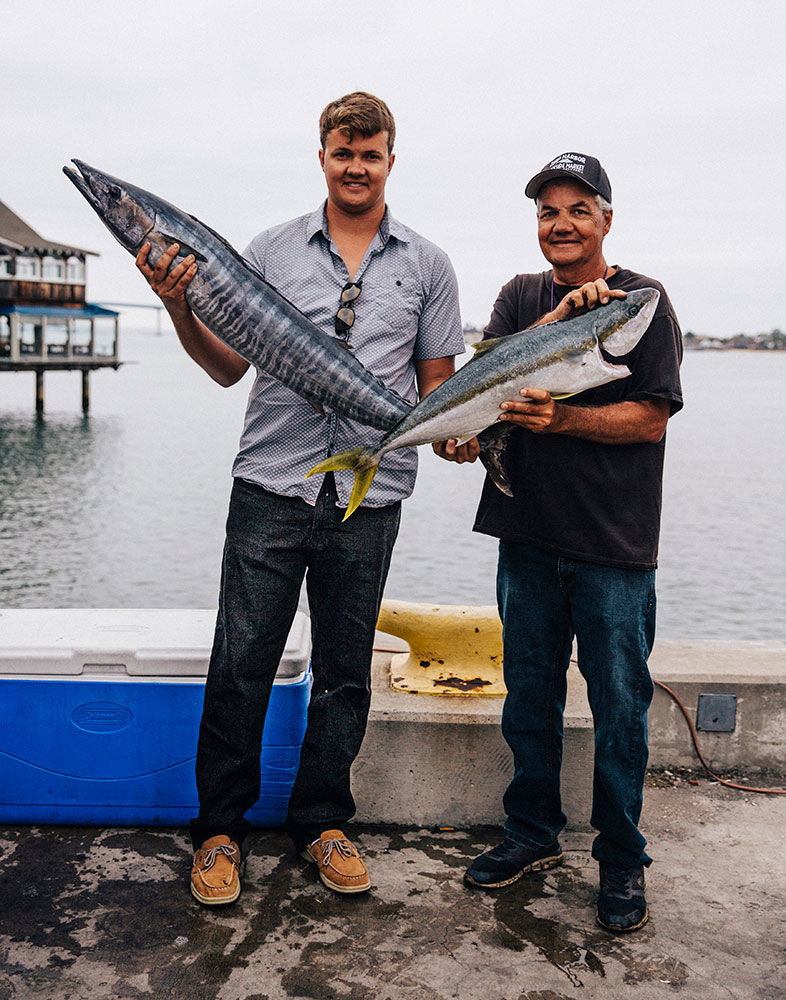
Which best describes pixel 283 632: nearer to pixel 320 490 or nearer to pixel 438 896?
pixel 320 490

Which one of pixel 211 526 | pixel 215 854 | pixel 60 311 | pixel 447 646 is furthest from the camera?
pixel 60 311

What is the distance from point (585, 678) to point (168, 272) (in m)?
1.84

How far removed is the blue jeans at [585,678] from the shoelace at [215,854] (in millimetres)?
980

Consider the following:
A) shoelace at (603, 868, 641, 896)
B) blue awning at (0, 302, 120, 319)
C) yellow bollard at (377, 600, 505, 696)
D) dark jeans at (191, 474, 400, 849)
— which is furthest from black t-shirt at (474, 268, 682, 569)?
blue awning at (0, 302, 120, 319)

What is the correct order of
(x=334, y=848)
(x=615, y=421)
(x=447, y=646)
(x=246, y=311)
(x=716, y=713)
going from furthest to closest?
1. (x=716, y=713)
2. (x=447, y=646)
3. (x=334, y=848)
4. (x=615, y=421)
5. (x=246, y=311)

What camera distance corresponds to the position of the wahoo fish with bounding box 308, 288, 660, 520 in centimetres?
276

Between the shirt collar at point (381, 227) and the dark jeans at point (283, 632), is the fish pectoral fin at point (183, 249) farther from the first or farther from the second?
the dark jeans at point (283, 632)

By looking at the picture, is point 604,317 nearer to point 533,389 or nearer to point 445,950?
point 533,389

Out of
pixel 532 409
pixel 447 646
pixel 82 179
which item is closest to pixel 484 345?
pixel 532 409

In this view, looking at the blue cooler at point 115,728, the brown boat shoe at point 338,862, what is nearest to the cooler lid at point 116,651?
the blue cooler at point 115,728

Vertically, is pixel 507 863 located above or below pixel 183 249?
below

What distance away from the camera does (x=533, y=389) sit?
109 inches

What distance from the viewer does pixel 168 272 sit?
273 cm

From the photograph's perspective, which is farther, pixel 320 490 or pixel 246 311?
pixel 320 490
